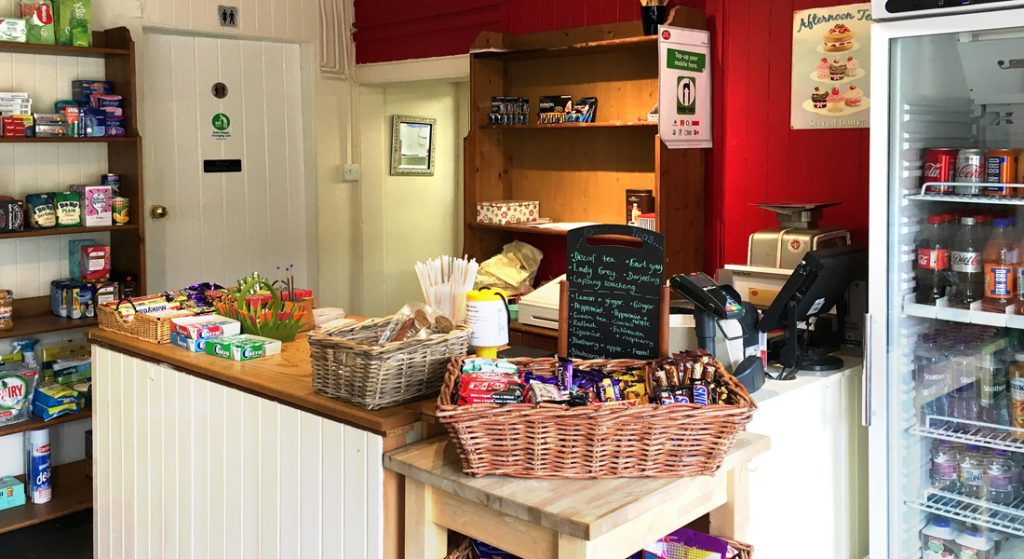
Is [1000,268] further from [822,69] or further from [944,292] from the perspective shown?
[822,69]

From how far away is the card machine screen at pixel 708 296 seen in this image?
245 centimetres

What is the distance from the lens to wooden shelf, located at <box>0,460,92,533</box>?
164 inches

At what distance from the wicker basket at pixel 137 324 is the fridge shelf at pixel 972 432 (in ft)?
7.05

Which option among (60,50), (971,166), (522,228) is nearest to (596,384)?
(971,166)

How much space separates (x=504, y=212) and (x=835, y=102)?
1.61 m

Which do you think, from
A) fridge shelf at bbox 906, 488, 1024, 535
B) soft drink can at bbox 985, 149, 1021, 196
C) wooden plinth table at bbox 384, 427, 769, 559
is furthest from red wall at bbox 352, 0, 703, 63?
wooden plinth table at bbox 384, 427, 769, 559

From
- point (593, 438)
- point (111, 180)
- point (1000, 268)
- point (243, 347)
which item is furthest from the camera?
point (111, 180)

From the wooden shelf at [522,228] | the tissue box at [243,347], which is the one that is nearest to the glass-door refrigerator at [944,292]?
the tissue box at [243,347]

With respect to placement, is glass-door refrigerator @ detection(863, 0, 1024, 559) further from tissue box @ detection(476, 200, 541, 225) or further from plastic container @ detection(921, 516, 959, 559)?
tissue box @ detection(476, 200, 541, 225)

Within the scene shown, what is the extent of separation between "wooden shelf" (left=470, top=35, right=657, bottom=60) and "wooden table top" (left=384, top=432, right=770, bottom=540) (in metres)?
2.36

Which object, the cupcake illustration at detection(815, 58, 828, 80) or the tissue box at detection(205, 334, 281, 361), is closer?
the tissue box at detection(205, 334, 281, 361)

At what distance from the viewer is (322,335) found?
2.32m

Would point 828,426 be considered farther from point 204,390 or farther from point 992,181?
point 204,390

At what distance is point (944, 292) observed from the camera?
2.69 metres
